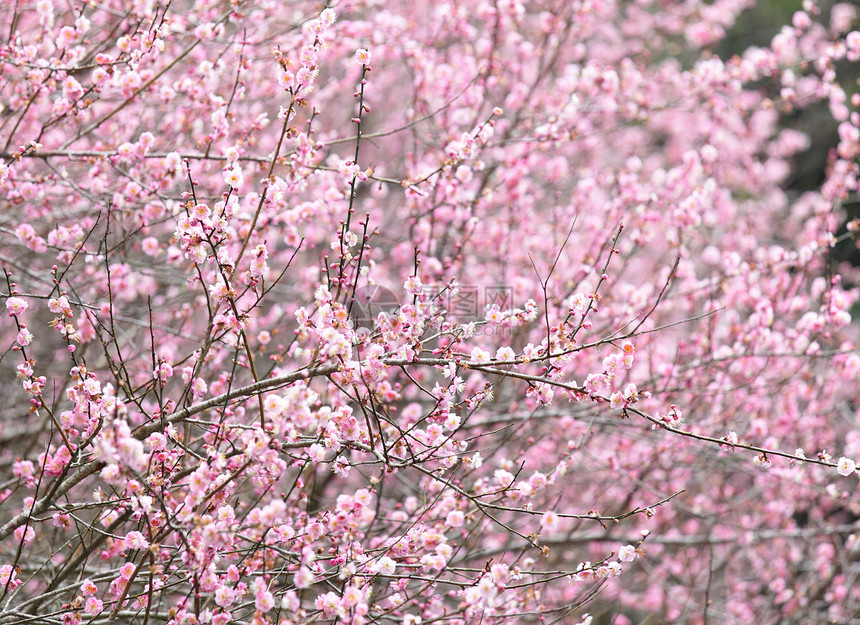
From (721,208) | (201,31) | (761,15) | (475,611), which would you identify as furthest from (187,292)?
(761,15)

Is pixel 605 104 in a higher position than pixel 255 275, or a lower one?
higher

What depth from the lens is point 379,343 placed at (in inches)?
114

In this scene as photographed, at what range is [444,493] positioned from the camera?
3504mm

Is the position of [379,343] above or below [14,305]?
below

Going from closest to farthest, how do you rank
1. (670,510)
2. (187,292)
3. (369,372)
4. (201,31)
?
1. (369,372)
2. (201,31)
3. (187,292)
4. (670,510)

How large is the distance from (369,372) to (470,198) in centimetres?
222

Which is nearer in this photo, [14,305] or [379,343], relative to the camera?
[14,305]

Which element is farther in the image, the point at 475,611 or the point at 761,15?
the point at 761,15

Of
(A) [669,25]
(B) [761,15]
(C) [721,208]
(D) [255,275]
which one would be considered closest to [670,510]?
(C) [721,208]

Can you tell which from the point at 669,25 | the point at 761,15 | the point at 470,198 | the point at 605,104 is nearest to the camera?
the point at 470,198

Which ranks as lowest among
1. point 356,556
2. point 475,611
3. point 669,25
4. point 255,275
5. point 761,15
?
point 475,611

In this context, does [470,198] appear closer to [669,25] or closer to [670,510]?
[670,510]

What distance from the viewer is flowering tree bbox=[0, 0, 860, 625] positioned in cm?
271

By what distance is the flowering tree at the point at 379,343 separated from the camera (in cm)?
271
